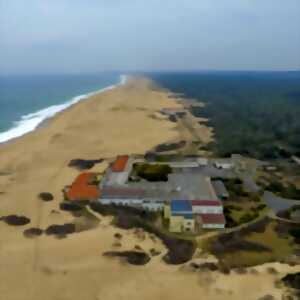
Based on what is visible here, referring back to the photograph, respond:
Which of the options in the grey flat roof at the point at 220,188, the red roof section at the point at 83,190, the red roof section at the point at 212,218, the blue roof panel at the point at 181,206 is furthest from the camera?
the grey flat roof at the point at 220,188

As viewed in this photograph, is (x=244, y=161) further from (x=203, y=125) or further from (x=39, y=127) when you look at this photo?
(x=39, y=127)

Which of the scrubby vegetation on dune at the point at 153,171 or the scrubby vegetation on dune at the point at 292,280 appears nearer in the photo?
the scrubby vegetation on dune at the point at 292,280

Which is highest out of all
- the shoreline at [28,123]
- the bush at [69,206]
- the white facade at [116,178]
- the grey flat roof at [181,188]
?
the grey flat roof at [181,188]

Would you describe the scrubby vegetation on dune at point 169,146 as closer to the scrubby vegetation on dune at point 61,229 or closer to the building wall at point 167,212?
the building wall at point 167,212

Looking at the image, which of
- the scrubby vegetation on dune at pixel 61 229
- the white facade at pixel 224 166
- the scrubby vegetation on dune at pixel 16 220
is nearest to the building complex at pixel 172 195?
the white facade at pixel 224 166

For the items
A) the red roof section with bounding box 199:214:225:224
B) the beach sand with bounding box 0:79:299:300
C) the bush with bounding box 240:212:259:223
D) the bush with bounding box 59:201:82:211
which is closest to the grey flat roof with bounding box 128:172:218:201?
the red roof section with bounding box 199:214:225:224

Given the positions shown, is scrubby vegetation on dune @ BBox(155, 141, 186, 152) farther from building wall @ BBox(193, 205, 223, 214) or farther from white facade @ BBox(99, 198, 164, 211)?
building wall @ BBox(193, 205, 223, 214)

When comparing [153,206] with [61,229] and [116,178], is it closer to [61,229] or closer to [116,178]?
[116,178]

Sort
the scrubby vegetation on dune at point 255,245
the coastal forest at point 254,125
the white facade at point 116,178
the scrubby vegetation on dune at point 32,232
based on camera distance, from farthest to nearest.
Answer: the coastal forest at point 254,125
the white facade at point 116,178
the scrubby vegetation on dune at point 32,232
the scrubby vegetation on dune at point 255,245

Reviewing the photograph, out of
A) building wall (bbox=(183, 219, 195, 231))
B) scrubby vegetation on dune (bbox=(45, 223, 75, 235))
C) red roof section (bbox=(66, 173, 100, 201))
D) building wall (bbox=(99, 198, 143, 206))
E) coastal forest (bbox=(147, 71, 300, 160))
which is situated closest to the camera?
scrubby vegetation on dune (bbox=(45, 223, 75, 235))
